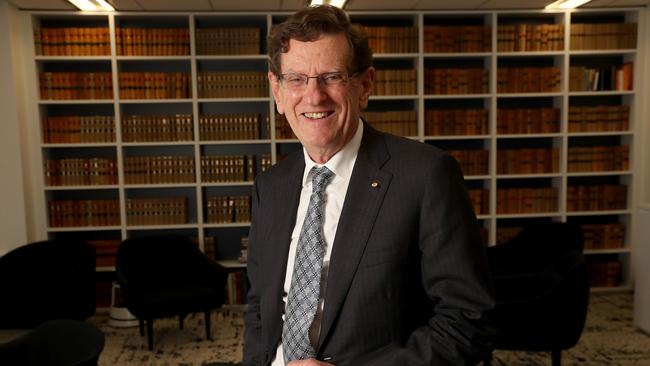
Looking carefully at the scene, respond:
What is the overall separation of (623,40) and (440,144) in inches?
85.7

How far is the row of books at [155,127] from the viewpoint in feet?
17.4

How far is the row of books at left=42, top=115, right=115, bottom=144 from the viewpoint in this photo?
5238 mm

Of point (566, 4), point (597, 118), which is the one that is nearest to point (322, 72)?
point (566, 4)

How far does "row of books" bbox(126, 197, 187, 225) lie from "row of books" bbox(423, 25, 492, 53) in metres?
3.09

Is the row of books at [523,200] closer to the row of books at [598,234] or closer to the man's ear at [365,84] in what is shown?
the row of books at [598,234]

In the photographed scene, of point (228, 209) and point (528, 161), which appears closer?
point (228, 209)

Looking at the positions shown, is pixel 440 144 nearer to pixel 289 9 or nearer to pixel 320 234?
pixel 289 9

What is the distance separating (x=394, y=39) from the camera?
5410 millimetres

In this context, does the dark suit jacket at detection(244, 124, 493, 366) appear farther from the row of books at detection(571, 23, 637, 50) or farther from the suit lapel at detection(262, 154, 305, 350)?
the row of books at detection(571, 23, 637, 50)

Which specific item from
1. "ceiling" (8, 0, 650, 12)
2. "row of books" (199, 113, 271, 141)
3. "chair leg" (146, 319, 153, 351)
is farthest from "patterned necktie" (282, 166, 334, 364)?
"row of books" (199, 113, 271, 141)

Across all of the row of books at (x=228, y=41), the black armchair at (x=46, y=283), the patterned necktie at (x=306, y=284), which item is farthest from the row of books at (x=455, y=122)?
the patterned necktie at (x=306, y=284)

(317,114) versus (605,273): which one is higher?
(317,114)

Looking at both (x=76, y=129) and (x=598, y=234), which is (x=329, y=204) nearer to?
(x=76, y=129)

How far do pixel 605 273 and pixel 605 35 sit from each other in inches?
102
